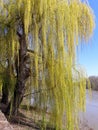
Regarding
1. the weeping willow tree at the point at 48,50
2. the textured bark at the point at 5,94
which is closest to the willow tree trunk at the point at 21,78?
the weeping willow tree at the point at 48,50

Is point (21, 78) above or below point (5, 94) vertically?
above

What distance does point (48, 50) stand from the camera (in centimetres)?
759

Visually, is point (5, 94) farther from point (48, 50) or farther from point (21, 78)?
point (48, 50)

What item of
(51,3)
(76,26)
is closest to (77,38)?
(76,26)

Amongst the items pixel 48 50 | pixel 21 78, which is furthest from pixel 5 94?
pixel 48 50

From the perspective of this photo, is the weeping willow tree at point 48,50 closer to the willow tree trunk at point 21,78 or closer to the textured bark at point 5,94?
the willow tree trunk at point 21,78

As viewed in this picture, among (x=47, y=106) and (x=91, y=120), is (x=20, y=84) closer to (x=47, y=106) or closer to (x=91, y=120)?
(x=47, y=106)

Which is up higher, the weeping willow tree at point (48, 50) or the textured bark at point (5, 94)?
the weeping willow tree at point (48, 50)

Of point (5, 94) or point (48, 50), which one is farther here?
point (5, 94)

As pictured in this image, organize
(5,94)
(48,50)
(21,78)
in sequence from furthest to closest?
(5,94) < (21,78) < (48,50)

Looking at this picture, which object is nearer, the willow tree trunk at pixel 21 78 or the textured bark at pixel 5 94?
the willow tree trunk at pixel 21 78

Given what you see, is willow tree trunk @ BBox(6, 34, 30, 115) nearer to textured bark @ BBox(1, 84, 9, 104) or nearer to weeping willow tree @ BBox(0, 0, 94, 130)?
weeping willow tree @ BBox(0, 0, 94, 130)

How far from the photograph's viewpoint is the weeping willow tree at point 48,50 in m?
7.49

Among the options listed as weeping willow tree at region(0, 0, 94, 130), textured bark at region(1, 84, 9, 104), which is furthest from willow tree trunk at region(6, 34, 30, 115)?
textured bark at region(1, 84, 9, 104)
